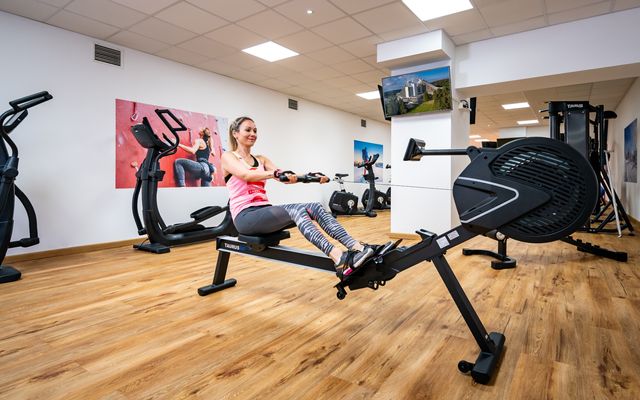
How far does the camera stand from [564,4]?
138 inches

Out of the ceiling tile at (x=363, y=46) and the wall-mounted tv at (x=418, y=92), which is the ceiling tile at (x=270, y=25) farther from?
the wall-mounted tv at (x=418, y=92)

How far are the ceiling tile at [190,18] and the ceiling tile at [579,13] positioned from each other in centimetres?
354

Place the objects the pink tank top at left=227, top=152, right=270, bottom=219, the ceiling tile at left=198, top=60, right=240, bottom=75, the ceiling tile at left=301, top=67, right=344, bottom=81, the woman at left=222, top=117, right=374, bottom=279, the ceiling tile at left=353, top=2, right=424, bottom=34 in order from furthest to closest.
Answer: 1. the ceiling tile at left=301, top=67, right=344, bottom=81
2. the ceiling tile at left=198, top=60, right=240, bottom=75
3. the ceiling tile at left=353, top=2, right=424, bottom=34
4. the pink tank top at left=227, top=152, right=270, bottom=219
5. the woman at left=222, top=117, right=374, bottom=279

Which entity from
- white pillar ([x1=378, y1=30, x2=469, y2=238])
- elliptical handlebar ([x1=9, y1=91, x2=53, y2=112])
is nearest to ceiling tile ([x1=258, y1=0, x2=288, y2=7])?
white pillar ([x1=378, y1=30, x2=469, y2=238])

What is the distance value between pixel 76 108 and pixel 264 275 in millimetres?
3019

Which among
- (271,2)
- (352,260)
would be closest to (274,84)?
(271,2)

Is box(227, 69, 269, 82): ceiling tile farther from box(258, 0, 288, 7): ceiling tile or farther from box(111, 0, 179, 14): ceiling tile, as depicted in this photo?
box(258, 0, 288, 7): ceiling tile

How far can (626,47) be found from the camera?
12.1ft

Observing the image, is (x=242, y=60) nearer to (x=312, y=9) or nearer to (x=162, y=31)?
(x=162, y=31)

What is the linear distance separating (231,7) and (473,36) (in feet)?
9.28

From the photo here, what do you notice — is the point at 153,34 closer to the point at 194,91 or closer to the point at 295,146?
the point at 194,91

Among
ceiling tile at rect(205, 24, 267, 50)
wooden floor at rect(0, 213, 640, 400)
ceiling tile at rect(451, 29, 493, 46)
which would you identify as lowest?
wooden floor at rect(0, 213, 640, 400)

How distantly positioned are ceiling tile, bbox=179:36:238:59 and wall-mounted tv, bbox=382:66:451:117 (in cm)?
213

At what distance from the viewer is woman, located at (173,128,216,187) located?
5051 millimetres
